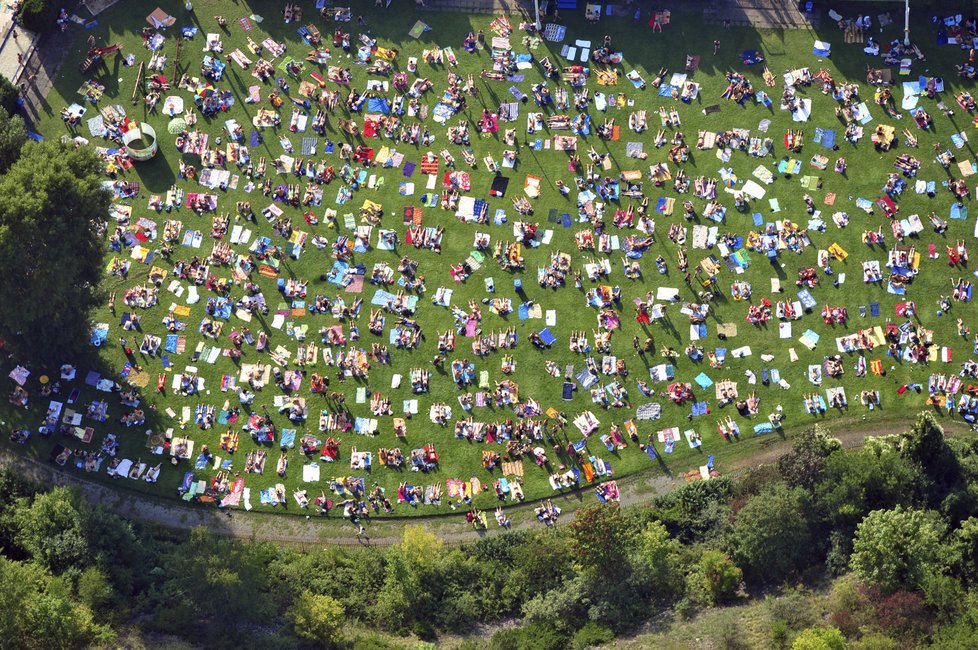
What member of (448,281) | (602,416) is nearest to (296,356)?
(448,281)

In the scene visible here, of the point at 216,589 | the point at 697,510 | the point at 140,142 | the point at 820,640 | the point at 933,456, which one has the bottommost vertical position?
the point at 820,640

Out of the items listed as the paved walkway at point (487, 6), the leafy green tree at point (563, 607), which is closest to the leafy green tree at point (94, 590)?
the leafy green tree at point (563, 607)

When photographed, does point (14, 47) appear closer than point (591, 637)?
No

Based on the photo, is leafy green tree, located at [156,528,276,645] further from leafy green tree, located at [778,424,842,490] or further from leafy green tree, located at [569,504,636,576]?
leafy green tree, located at [778,424,842,490]

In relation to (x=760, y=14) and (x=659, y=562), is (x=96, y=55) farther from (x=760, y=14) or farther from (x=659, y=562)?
(x=659, y=562)

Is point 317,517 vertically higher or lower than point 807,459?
higher

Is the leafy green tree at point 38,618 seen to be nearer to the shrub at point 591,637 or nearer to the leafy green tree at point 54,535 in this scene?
the leafy green tree at point 54,535

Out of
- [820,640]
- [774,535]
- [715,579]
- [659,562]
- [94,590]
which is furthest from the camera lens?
[659,562]

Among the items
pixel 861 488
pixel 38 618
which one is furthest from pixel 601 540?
pixel 38 618

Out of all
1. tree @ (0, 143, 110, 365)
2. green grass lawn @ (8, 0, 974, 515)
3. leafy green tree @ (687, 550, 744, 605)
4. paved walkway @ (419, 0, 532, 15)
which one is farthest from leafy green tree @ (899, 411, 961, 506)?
tree @ (0, 143, 110, 365)
